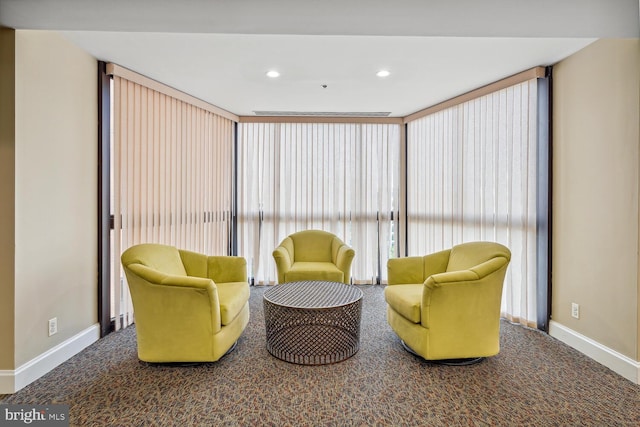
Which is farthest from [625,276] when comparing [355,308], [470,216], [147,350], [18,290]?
[18,290]

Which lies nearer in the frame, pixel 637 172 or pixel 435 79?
pixel 637 172

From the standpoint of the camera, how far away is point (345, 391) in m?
2.16

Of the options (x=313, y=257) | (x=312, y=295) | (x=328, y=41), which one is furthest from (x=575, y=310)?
(x=328, y=41)

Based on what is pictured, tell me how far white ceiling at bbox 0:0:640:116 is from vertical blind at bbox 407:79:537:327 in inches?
14.0

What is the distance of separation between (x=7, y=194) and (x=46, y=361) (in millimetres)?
1253

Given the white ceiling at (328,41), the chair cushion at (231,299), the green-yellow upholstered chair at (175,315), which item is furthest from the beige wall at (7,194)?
the chair cushion at (231,299)

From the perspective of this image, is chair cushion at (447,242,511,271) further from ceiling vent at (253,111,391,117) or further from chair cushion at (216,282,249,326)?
ceiling vent at (253,111,391,117)

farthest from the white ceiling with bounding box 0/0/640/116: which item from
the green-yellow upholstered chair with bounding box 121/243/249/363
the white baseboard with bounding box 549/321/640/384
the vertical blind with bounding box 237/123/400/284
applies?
the white baseboard with bounding box 549/321/640/384

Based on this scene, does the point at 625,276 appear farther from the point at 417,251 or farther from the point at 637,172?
the point at 417,251

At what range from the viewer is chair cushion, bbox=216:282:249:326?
2.50 metres

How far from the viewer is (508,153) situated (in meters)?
3.41

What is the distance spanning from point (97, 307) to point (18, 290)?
2.86 feet

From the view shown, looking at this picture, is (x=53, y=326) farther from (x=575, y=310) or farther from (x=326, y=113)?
(x=575, y=310)

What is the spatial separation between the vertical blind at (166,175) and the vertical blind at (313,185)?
336mm
